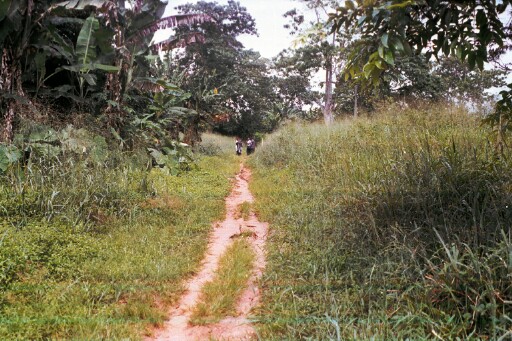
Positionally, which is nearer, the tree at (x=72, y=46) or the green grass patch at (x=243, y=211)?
the green grass patch at (x=243, y=211)

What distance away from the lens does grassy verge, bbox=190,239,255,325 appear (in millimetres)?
2955

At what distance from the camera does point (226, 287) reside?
11.0 ft

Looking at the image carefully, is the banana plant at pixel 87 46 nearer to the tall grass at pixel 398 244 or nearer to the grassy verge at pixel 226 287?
the tall grass at pixel 398 244

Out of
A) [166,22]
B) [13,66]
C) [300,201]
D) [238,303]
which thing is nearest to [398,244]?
[238,303]

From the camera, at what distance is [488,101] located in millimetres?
6152

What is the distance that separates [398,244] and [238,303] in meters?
1.63

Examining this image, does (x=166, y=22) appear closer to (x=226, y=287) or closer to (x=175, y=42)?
(x=175, y=42)

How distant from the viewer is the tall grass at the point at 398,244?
7.89ft

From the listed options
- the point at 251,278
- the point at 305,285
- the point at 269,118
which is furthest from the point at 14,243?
the point at 269,118

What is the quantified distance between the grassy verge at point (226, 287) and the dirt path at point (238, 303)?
6 cm

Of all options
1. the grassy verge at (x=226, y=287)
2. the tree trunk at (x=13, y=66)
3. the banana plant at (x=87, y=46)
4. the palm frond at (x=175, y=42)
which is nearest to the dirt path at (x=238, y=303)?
the grassy verge at (x=226, y=287)

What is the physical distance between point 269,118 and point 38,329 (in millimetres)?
25513

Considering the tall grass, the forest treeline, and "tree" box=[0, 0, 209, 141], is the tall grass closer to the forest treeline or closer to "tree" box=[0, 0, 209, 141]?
the forest treeline

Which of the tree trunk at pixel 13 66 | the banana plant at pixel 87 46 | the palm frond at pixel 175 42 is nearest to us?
the tree trunk at pixel 13 66
